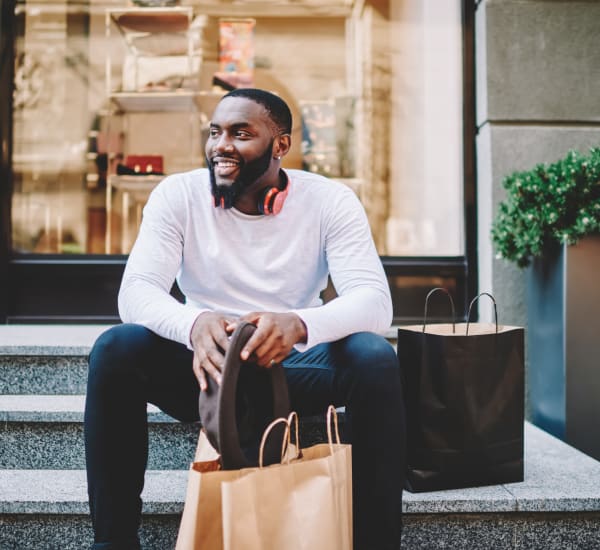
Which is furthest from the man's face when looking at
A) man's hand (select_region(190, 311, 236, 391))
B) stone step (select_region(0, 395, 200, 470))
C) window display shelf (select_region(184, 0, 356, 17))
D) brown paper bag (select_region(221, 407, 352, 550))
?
window display shelf (select_region(184, 0, 356, 17))

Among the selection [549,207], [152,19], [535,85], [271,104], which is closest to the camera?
[271,104]

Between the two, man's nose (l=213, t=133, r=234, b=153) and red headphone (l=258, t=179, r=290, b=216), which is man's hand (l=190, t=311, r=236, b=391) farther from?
man's nose (l=213, t=133, r=234, b=153)

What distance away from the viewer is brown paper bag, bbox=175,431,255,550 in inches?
54.9

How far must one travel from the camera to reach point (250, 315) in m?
1.67

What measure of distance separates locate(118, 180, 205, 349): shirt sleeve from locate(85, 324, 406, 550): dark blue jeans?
0.23 feet

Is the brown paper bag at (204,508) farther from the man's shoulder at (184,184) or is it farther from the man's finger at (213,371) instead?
the man's shoulder at (184,184)

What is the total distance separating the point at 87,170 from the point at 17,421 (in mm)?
2156

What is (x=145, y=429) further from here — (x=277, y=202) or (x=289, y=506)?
(x=277, y=202)

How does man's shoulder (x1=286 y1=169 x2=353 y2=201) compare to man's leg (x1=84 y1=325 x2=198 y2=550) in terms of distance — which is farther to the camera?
man's shoulder (x1=286 y1=169 x2=353 y2=201)

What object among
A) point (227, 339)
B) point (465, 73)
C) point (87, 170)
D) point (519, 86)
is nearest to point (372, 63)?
point (465, 73)

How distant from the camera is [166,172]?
410 centimetres

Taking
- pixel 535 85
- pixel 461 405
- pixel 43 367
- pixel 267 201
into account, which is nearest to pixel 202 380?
pixel 267 201

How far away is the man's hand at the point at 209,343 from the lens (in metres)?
1.59

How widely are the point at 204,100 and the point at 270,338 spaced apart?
2.94 m
